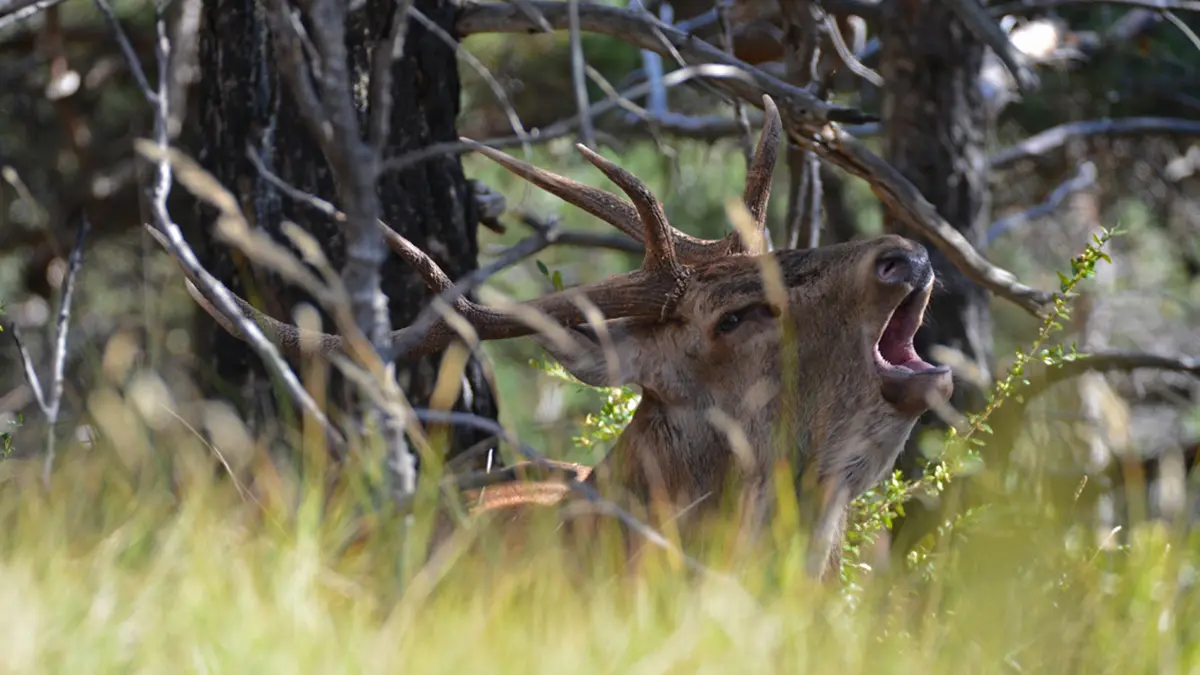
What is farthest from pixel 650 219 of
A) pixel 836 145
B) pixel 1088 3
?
pixel 1088 3

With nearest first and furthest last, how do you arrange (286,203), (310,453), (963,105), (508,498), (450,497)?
(450,497)
(310,453)
(508,498)
(286,203)
(963,105)

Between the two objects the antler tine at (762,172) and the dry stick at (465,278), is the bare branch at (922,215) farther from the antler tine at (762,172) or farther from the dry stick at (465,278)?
the dry stick at (465,278)

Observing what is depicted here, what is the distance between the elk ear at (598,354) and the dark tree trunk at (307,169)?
0.72m

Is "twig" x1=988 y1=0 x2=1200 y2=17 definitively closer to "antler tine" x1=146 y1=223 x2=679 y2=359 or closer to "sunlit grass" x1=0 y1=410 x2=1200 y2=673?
"antler tine" x1=146 y1=223 x2=679 y2=359

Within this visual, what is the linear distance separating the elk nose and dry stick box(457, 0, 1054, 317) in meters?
0.50

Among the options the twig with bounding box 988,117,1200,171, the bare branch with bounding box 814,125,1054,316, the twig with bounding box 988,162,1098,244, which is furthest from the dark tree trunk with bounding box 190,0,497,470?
the twig with bounding box 988,117,1200,171

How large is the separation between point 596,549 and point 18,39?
551 centimetres

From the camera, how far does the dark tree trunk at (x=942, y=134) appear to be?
557cm

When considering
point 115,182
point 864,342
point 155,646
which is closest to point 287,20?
point 155,646

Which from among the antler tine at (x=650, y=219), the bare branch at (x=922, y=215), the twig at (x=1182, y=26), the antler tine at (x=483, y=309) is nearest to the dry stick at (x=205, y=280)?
the antler tine at (x=483, y=309)

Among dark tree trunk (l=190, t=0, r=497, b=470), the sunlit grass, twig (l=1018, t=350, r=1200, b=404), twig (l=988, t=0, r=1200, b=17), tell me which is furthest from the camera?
twig (l=1018, t=350, r=1200, b=404)

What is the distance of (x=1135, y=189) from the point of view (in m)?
8.93

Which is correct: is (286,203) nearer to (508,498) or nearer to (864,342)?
(508,498)

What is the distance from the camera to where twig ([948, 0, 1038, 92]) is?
368 cm
